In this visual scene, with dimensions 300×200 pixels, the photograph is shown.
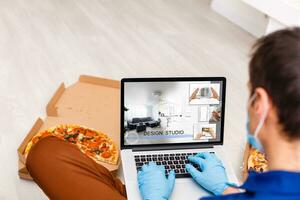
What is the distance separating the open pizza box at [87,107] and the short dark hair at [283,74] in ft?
3.56

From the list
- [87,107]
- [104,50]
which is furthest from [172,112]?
[104,50]

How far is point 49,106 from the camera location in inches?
83.3

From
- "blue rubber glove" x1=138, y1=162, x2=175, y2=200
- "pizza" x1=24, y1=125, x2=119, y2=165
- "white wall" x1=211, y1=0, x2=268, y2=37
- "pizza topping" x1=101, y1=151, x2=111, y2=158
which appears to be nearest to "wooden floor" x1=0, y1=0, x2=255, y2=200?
"white wall" x1=211, y1=0, x2=268, y2=37

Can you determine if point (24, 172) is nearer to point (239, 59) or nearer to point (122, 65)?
point (122, 65)

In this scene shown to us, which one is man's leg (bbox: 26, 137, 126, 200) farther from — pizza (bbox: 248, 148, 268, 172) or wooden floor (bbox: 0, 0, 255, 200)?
pizza (bbox: 248, 148, 268, 172)

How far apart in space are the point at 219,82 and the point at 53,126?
29.8 inches

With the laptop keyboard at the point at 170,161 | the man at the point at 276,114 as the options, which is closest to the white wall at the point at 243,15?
the laptop keyboard at the point at 170,161

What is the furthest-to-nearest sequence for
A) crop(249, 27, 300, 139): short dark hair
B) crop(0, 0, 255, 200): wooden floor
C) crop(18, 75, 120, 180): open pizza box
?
1. crop(0, 0, 255, 200): wooden floor
2. crop(18, 75, 120, 180): open pizza box
3. crop(249, 27, 300, 139): short dark hair

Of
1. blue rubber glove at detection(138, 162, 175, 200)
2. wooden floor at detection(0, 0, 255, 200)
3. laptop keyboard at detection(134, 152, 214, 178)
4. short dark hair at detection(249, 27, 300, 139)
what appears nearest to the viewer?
short dark hair at detection(249, 27, 300, 139)

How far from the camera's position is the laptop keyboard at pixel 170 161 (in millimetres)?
1553

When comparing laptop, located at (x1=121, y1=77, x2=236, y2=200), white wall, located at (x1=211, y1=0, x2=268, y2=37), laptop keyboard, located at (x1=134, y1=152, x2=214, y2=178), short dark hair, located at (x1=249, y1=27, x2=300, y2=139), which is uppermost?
white wall, located at (x1=211, y1=0, x2=268, y2=37)

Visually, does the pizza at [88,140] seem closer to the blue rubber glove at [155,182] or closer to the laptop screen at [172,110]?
the laptop screen at [172,110]

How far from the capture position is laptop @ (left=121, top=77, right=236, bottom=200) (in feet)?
5.29

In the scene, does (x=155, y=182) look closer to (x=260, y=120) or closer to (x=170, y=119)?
(x=170, y=119)
